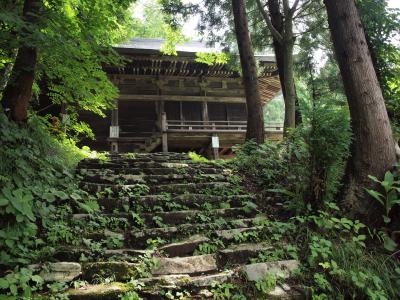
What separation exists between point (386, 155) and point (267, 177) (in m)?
2.10

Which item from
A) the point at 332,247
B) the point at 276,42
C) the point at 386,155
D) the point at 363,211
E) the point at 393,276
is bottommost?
the point at 393,276

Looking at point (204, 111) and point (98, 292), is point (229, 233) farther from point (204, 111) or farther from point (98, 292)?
point (204, 111)

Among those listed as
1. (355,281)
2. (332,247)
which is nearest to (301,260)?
(332,247)

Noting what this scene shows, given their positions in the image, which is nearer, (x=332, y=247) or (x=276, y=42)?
(x=332, y=247)

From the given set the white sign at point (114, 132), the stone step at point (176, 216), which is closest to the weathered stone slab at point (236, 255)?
the stone step at point (176, 216)

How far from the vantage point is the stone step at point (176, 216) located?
4398mm

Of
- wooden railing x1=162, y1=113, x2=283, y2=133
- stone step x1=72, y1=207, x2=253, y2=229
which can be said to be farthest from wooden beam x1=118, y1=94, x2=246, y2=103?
stone step x1=72, y1=207, x2=253, y2=229

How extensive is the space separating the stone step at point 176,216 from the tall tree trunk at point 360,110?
150cm

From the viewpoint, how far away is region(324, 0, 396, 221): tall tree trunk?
4441mm

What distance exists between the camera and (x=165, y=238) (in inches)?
163

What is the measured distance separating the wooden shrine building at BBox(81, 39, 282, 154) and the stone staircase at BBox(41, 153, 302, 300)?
885 centimetres

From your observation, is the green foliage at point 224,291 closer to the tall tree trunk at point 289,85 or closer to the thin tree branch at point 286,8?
the tall tree trunk at point 289,85

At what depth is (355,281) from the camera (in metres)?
3.33

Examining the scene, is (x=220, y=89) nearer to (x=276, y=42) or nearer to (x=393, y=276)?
(x=276, y=42)
